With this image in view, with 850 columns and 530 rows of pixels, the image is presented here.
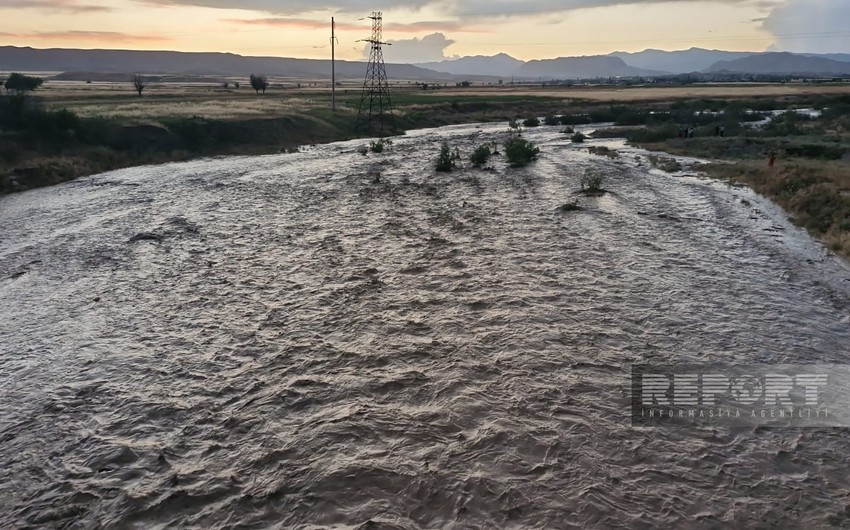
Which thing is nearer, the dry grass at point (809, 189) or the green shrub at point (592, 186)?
the dry grass at point (809, 189)

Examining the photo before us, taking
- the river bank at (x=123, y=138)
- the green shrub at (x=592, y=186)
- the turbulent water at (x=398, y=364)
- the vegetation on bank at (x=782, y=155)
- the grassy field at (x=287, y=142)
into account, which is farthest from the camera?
the river bank at (x=123, y=138)

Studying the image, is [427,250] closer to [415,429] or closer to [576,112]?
[415,429]

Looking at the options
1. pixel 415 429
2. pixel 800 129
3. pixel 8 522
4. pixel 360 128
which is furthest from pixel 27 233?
pixel 800 129

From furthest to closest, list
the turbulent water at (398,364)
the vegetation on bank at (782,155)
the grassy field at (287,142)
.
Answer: the grassy field at (287,142) → the vegetation on bank at (782,155) → the turbulent water at (398,364)

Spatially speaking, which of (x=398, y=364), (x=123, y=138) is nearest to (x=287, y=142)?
(x=123, y=138)

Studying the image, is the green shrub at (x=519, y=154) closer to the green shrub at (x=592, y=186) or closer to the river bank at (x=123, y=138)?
the green shrub at (x=592, y=186)

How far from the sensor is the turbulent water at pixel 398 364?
22.3 ft

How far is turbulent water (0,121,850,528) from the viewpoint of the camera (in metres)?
6.80

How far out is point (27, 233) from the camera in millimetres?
19188

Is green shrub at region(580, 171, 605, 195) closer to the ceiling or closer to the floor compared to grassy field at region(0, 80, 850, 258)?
closer to the floor

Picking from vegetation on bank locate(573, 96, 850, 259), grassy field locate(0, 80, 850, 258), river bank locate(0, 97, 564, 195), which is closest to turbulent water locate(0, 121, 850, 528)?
vegetation on bank locate(573, 96, 850, 259)

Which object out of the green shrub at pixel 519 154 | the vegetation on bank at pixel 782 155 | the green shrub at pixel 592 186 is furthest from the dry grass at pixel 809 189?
the green shrub at pixel 519 154

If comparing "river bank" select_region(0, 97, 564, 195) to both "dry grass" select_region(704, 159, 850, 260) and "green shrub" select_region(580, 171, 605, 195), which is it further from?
"dry grass" select_region(704, 159, 850, 260)

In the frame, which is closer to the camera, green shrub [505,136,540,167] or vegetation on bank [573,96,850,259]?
vegetation on bank [573,96,850,259]
